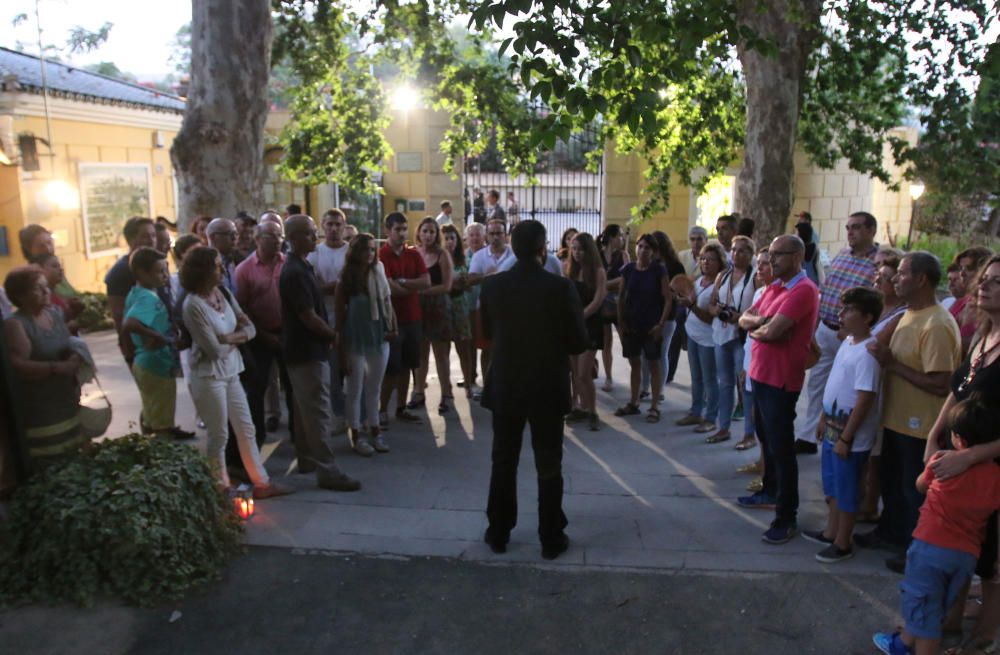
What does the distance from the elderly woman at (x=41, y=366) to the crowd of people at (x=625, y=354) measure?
1 cm

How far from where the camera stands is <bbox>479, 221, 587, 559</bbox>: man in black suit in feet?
14.2

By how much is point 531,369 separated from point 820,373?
2606mm

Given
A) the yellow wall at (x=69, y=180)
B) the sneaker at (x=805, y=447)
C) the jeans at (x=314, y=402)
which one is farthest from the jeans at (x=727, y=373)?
the yellow wall at (x=69, y=180)

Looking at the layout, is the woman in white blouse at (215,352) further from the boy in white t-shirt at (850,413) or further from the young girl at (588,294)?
the boy in white t-shirt at (850,413)

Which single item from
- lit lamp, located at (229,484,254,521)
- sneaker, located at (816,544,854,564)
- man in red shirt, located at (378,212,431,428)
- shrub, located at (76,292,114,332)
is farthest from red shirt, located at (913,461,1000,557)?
shrub, located at (76,292,114,332)

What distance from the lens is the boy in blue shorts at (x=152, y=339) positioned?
17.0ft

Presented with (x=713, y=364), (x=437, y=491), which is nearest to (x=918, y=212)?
(x=713, y=364)

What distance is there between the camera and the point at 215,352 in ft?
15.9

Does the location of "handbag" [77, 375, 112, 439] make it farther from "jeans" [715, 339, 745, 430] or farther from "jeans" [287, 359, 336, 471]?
"jeans" [715, 339, 745, 430]

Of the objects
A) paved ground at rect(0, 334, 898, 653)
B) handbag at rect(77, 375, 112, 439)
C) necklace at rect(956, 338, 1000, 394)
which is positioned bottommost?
paved ground at rect(0, 334, 898, 653)

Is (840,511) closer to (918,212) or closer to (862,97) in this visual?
(862,97)

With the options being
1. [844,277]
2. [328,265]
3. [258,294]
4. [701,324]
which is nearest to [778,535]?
[844,277]

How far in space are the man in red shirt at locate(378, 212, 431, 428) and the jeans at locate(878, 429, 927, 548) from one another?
3.75m

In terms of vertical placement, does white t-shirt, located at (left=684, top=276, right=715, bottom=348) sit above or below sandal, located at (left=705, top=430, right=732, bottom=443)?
above
